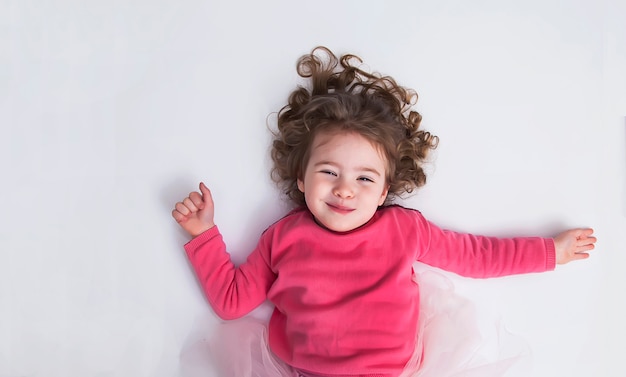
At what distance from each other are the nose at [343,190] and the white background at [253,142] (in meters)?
0.21

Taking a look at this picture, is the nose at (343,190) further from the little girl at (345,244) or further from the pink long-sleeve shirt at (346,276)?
the pink long-sleeve shirt at (346,276)

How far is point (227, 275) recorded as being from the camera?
1239 mm

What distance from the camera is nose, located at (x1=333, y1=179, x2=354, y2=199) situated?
3.67ft

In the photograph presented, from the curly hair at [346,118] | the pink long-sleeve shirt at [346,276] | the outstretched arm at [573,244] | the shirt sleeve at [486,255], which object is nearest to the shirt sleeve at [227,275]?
the pink long-sleeve shirt at [346,276]

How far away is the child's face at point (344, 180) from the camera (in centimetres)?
114

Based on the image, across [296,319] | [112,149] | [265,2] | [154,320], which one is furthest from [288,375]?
[265,2]

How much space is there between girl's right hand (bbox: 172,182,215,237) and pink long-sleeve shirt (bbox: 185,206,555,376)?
2cm

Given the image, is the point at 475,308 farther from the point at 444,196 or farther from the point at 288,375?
the point at 288,375

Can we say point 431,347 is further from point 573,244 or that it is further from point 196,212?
point 196,212

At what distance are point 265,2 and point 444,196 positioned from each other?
2.09 feet

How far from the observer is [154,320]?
1.29 m

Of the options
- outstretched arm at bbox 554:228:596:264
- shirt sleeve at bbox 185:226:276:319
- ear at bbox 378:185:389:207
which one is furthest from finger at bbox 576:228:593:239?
shirt sleeve at bbox 185:226:276:319

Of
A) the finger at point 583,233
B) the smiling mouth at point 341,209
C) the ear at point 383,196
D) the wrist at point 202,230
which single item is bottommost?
the wrist at point 202,230

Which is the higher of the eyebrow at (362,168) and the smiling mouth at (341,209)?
the eyebrow at (362,168)
